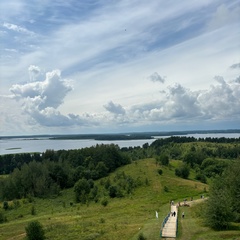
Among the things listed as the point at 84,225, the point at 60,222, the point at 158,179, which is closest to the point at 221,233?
the point at 84,225

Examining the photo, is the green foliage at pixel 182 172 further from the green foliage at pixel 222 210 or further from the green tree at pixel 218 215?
the green tree at pixel 218 215

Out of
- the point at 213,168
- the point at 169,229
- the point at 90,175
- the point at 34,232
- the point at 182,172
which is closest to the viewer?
the point at 169,229

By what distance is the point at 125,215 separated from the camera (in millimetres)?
57531

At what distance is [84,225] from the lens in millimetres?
48594

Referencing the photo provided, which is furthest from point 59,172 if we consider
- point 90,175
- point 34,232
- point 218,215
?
point 218,215

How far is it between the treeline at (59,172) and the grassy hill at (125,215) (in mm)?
9088

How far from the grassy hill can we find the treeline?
909 cm

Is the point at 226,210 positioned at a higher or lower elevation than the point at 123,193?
higher

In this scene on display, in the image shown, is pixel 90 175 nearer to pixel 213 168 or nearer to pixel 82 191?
pixel 82 191

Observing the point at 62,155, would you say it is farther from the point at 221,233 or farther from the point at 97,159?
the point at 221,233

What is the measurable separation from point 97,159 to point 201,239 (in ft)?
352

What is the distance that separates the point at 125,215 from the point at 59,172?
69487 mm

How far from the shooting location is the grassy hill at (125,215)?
40.4 meters

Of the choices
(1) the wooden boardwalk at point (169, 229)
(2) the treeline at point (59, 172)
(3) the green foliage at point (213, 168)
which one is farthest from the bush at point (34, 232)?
(3) the green foliage at point (213, 168)
